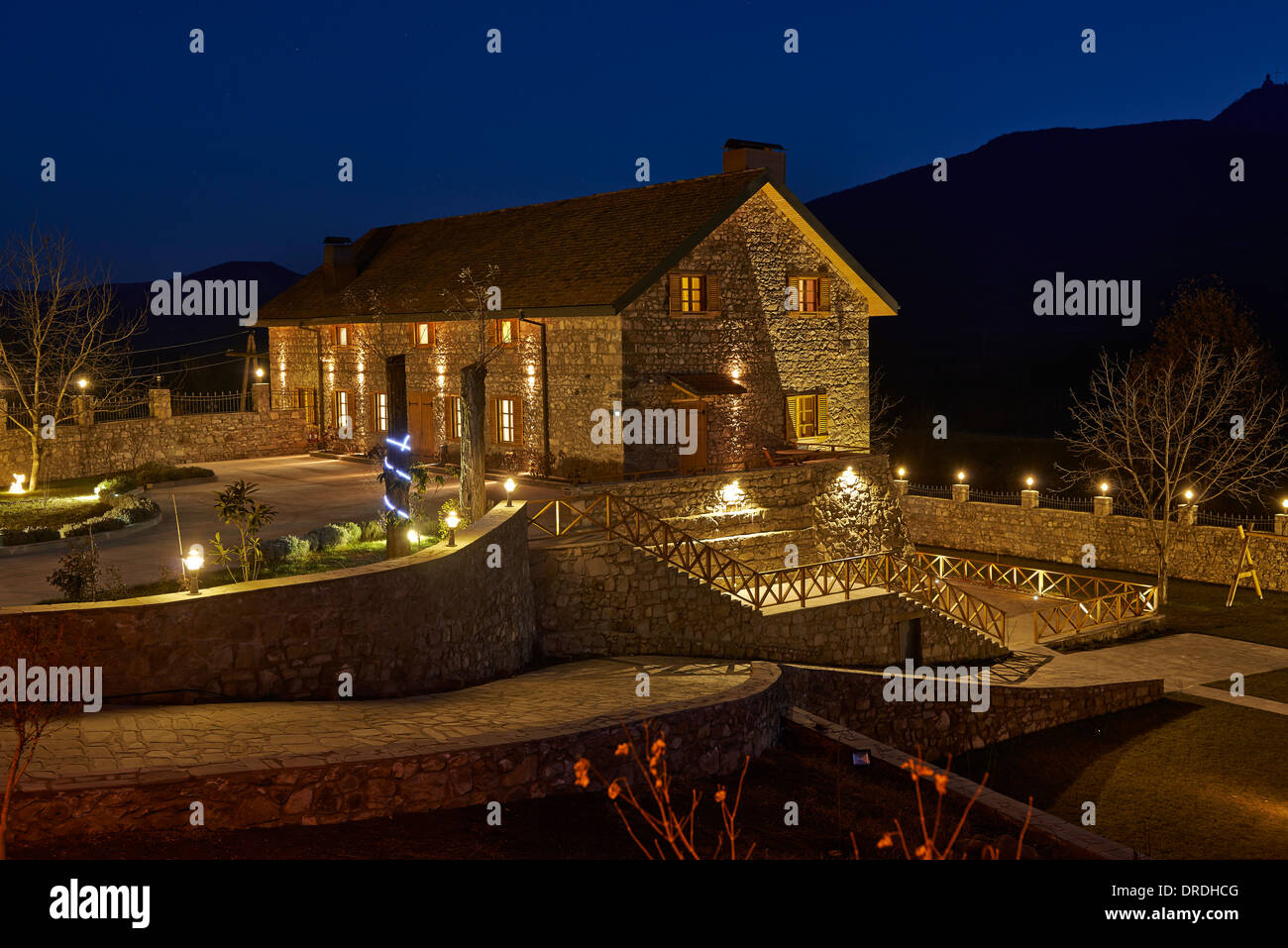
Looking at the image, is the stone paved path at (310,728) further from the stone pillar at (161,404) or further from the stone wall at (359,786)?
the stone pillar at (161,404)

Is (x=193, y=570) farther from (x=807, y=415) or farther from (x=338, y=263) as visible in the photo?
(x=338, y=263)

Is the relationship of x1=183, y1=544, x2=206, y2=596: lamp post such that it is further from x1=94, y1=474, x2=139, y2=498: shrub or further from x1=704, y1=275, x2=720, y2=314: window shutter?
x1=704, y1=275, x2=720, y2=314: window shutter

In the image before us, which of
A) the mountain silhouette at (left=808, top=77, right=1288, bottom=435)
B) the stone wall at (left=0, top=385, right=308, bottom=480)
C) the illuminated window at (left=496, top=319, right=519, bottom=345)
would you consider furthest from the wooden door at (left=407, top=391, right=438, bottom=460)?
the mountain silhouette at (left=808, top=77, right=1288, bottom=435)

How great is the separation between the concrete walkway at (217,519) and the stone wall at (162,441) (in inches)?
27.5

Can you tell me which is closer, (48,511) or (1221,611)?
(48,511)

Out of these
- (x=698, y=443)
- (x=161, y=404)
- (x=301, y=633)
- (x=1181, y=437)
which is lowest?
(x=301, y=633)

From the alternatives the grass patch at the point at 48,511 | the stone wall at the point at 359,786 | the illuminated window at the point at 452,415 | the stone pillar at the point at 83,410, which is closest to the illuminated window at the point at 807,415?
the illuminated window at the point at 452,415

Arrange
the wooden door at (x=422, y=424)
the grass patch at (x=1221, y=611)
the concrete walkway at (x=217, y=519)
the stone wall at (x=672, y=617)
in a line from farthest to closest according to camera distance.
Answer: the wooden door at (x=422, y=424)
the grass patch at (x=1221, y=611)
the stone wall at (x=672, y=617)
the concrete walkway at (x=217, y=519)

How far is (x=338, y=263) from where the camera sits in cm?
3269

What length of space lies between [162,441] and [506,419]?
1009 cm

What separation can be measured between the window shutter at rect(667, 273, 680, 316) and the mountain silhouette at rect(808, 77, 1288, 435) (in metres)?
32.8

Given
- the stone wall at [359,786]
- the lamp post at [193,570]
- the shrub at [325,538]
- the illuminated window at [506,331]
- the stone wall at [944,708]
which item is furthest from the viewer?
the illuminated window at [506,331]

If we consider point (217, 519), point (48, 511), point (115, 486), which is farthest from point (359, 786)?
point (115, 486)

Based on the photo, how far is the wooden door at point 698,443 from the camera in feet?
78.7
